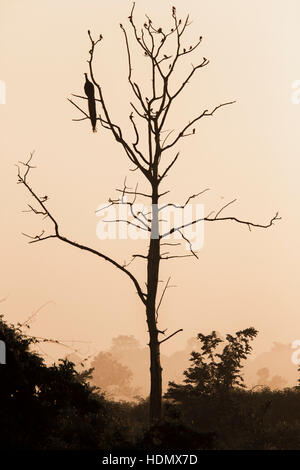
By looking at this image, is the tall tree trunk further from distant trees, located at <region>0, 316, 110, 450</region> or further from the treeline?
distant trees, located at <region>0, 316, 110, 450</region>

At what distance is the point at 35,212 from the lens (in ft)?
48.1

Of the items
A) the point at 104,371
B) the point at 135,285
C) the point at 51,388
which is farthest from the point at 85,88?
the point at 104,371

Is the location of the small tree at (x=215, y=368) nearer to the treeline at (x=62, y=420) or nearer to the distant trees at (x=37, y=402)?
the treeline at (x=62, y=420)

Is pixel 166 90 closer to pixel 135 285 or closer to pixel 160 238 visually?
pixel 160 238

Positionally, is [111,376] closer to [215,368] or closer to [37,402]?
[215,368]

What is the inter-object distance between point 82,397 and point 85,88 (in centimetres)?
756

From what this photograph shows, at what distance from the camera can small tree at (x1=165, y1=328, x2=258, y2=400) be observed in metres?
17.2

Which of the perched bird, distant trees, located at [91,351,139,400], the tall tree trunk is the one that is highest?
the perched bird

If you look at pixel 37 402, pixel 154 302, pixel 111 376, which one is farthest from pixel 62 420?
pixel 111 376

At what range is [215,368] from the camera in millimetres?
18047

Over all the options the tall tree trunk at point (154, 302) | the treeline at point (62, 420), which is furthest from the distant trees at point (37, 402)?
the tall tree trunk at point (154, 302)

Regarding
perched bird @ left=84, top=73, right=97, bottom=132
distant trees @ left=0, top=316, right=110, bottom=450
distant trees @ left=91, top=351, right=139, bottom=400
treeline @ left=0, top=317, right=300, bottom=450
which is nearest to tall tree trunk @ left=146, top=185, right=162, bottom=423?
treeline @ left=0, top=317, right=300, bottom=450

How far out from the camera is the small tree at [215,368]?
675 inches

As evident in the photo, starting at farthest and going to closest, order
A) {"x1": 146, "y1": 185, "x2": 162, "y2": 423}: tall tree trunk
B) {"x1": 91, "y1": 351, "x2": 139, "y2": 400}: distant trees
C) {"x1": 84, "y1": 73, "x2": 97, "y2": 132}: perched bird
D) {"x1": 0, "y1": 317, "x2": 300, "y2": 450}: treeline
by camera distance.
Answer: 1. {"x1": 91, "y1": 351, "x2": 139, "y2": 400}: distant trees
2. {"x1": 84, "y1": 73, "x2": 97, "y2": 132}: perched bird
3. {"x1": 146, "y1": 185, "x2": 162, "y2": 423}: tall tree trunk
4. {"x1": 0, "y1": 317, "x2": 300, "y2": 450}: treeline
